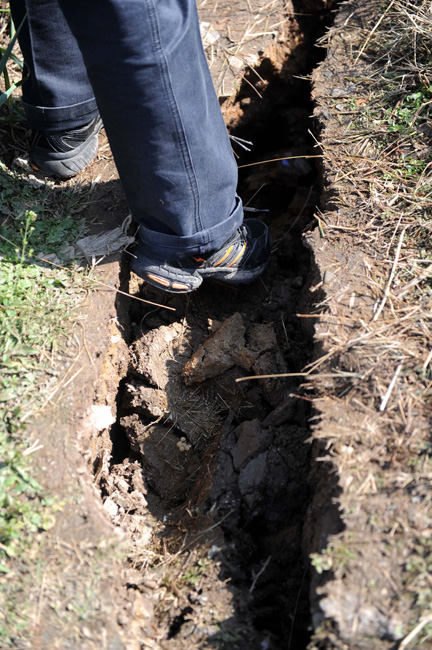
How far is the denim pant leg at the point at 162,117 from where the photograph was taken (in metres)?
1.58

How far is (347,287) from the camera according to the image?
81.5 inches

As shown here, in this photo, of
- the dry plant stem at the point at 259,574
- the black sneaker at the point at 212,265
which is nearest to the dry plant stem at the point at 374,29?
the black sneaker at the point at 212,265

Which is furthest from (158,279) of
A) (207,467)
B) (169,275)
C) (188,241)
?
(207,467)

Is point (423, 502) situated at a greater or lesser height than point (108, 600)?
greater

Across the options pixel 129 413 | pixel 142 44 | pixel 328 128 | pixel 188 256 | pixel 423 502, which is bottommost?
pixel 129 413

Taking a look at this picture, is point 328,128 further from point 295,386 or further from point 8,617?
point 8,617

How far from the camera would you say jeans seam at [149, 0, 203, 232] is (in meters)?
1.59

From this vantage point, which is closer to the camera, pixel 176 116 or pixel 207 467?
pixel 176 116

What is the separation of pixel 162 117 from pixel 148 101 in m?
0.07

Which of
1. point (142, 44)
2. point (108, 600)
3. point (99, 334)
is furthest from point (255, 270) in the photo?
point (108, 600)

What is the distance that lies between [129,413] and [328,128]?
170 cm

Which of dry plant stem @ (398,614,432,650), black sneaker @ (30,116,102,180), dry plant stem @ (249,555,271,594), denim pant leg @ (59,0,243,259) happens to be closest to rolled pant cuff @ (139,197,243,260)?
denim pant leg @ (59,0,243,259)

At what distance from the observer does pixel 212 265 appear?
2.35 metres

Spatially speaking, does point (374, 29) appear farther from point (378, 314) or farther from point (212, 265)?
point (378, 314)
